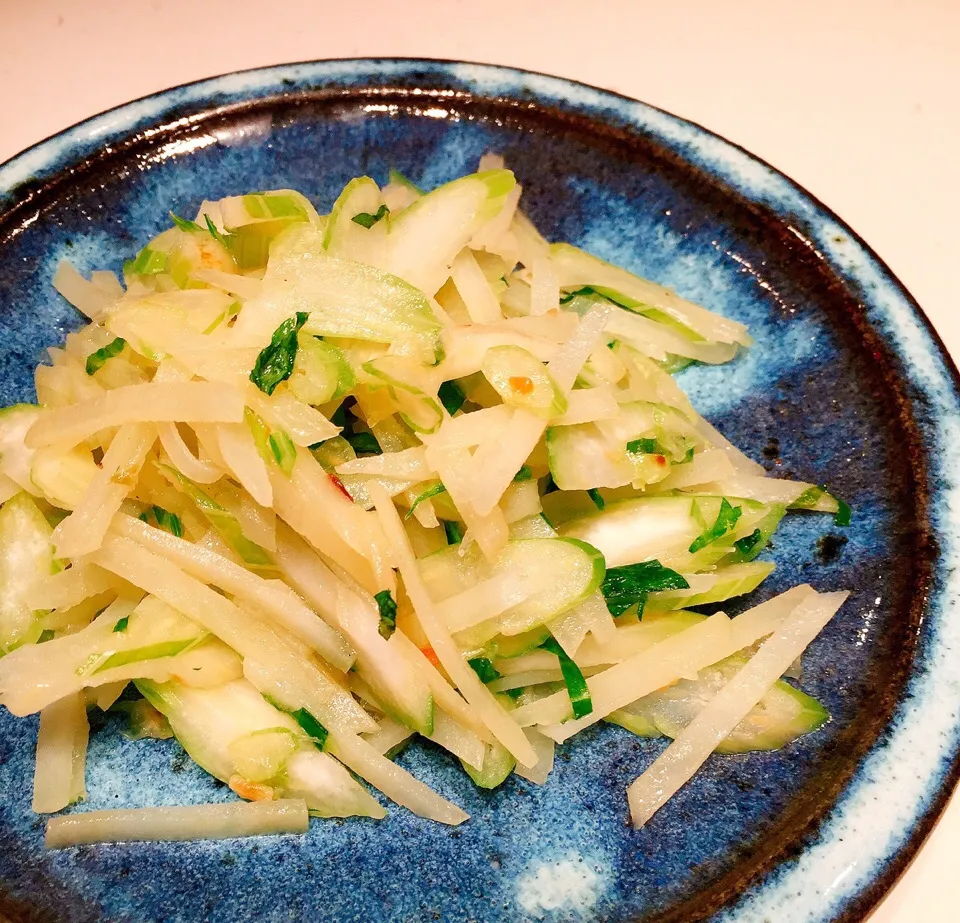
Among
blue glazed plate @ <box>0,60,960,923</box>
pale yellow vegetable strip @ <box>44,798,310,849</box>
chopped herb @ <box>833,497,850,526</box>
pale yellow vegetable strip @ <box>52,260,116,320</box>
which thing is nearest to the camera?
blue glazed plate @ <box>0,60,960,923</box>

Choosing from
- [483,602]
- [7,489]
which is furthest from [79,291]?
[483,602]

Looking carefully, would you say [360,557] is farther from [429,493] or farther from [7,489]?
[7,489]

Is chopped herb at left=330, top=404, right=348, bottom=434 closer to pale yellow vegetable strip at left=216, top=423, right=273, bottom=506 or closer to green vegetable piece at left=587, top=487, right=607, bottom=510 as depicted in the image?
pale yellow vegetable strip at left=216, top=423, right=273, bottom=506

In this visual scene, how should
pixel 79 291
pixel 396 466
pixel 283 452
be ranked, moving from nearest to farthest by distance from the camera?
pixel 283 452 < pixel 396 466 < pixel 79 291

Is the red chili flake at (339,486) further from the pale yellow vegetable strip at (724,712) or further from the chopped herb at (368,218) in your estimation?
the pale yellow vegetable strip at (724,712)

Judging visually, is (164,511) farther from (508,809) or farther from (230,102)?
(230,102)

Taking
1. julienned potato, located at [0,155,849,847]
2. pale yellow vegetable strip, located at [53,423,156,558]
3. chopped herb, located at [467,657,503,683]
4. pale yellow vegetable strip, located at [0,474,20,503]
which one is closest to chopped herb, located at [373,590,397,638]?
julienned potato, located at [0,155,849,847]
